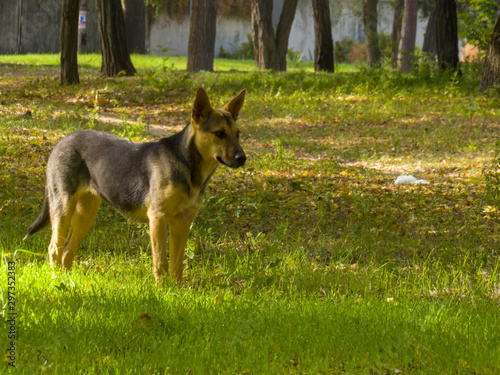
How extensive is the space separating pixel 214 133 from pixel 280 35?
1781 cm

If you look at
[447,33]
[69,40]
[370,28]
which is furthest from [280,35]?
[69,40]

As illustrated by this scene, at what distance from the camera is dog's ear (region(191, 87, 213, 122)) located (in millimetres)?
5145

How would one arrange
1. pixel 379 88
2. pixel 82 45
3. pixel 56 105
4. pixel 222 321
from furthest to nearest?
pixel 82 45, pixel 379 88, pixel 56 105, pixel 222 321

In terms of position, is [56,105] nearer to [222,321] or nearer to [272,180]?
[272,180]

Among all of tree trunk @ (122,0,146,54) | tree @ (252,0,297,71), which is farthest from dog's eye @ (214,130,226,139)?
tree trunk @ (122,0,146,54)

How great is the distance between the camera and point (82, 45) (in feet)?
85.9

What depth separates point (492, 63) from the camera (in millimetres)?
14875

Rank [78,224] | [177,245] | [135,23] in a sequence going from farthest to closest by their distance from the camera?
[135,23]
[78,224]
[177,245]

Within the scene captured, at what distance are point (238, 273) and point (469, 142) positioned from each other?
698cm

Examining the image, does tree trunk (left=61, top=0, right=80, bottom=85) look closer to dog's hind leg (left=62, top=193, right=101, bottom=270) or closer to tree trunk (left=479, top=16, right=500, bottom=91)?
tree trunk (left=479, top=16, right=500, bottom=91)

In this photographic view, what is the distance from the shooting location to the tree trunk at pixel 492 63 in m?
14.5

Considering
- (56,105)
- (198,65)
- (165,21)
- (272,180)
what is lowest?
(272,180)

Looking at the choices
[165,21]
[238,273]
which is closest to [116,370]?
[238,273]

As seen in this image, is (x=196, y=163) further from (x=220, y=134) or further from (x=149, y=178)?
(x=149, y=178)
